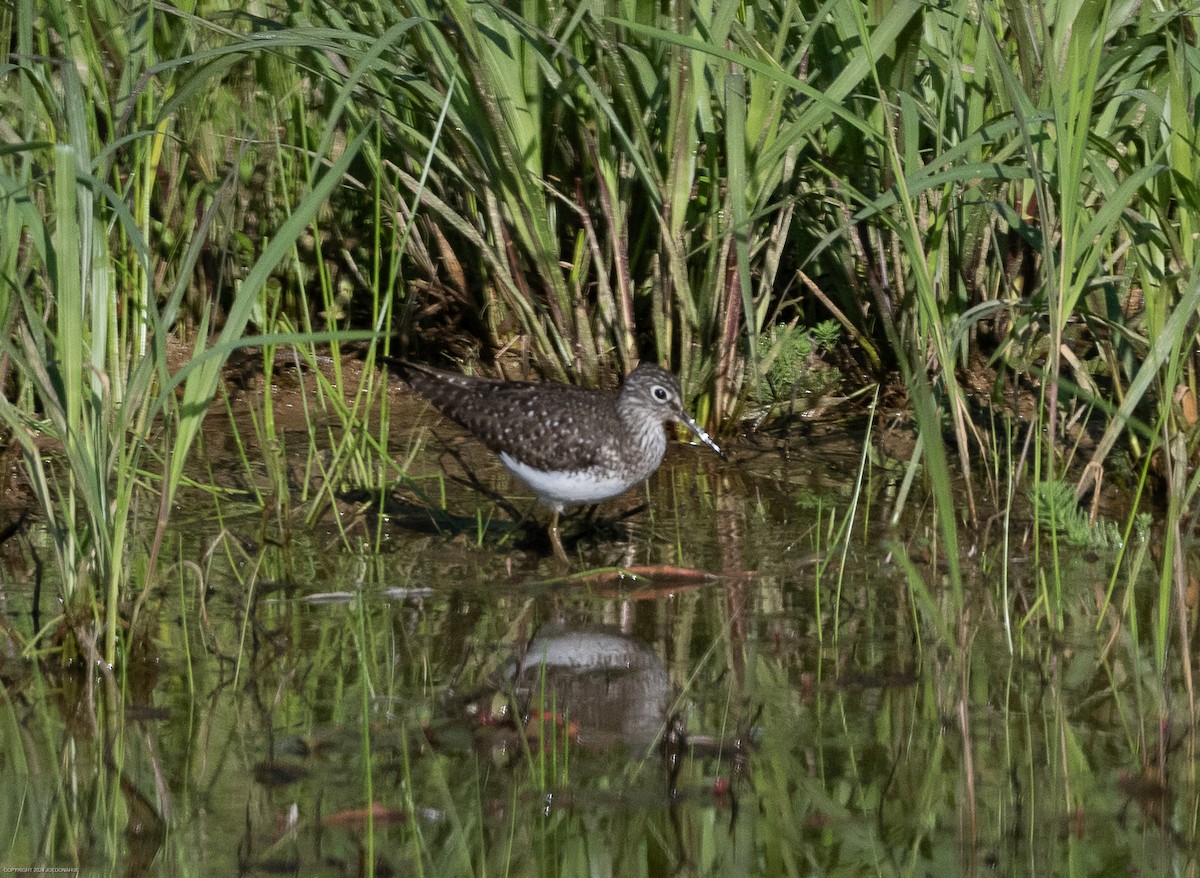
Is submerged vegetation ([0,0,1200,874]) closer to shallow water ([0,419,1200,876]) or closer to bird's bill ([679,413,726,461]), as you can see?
shallow water ([0,419,1200,876])

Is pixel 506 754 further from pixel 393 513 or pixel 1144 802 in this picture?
pixel 393 513

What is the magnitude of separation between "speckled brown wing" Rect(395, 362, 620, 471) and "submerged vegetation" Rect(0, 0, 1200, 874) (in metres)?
0.30

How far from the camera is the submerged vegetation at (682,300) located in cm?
423

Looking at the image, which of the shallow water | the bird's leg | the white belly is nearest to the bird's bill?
the white belly

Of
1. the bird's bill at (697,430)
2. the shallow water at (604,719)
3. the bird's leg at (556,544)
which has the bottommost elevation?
the bird's leg at (556,544)

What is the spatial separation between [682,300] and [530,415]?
84cm

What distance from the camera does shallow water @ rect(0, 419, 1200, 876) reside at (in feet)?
11.8

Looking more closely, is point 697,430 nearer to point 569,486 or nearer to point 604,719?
point 569,486

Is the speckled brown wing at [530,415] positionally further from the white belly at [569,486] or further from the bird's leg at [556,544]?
the bird's leg at [556,544]

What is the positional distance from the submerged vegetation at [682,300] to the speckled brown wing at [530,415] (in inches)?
11.7

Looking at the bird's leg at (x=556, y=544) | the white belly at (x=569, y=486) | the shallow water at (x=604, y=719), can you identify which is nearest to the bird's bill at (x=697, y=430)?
the white belly at (x=569, y=486)

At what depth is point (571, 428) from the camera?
6.24 m

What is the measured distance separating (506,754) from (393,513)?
8.00ft

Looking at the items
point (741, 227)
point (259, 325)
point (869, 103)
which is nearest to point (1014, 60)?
point (869, 103)
